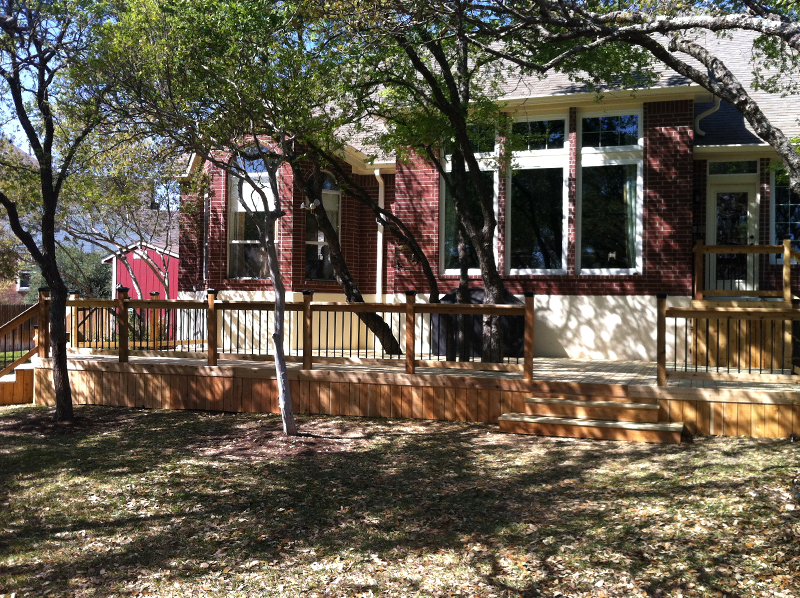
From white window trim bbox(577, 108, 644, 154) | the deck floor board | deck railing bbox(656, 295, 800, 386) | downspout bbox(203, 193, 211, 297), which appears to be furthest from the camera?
downspout bbox(203, 193, 211, 297)

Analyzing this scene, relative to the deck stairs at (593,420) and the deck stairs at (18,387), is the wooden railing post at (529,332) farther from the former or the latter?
the deck stairs at (18,387)

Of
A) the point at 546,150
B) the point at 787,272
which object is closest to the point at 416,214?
the point at 546,150

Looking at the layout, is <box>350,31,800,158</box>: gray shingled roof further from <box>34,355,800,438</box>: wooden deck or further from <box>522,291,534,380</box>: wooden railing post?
<box>522,291,534,380</box>: wooden railing post

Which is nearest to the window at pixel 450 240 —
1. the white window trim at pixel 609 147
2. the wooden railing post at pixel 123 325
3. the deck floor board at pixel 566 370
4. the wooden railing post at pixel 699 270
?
the deck floor board at pixel 566 370

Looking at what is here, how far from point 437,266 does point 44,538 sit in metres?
8.74

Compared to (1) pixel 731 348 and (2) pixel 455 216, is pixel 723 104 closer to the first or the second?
(1) pixel 731 348

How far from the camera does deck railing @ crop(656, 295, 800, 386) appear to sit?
8477 millimetres

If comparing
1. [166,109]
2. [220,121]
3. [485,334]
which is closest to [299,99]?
[220,121]

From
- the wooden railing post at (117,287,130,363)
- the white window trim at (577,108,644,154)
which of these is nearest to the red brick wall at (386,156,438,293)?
the white window trim at (577,108,644,154)

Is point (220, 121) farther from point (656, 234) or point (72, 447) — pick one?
point (656, 234)

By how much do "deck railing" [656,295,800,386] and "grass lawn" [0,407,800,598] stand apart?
122cm

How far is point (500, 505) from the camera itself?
6145mm

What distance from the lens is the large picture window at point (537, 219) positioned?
12.6 m

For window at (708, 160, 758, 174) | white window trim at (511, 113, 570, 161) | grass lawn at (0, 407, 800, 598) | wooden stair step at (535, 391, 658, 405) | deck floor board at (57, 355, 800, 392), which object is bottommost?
grass lawn at (0, 407, 800, 598)
